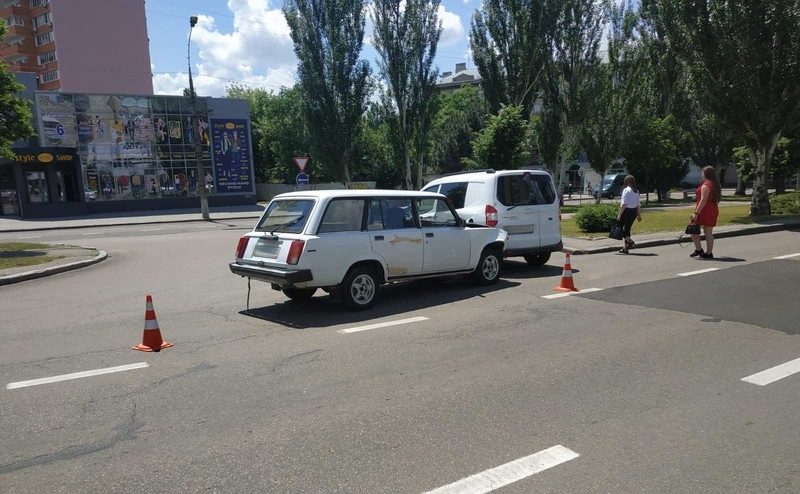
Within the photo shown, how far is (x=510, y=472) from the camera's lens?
3.49m

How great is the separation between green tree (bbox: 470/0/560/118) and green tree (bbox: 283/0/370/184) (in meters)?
7.70

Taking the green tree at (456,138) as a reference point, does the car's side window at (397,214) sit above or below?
below

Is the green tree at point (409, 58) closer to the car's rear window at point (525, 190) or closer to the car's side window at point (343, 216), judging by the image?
the car's rear window at point (525, 190)

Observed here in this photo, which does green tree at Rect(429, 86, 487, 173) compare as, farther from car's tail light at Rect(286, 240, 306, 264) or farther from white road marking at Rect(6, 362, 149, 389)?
white road marking at Rect(6, 362, 149, 389)

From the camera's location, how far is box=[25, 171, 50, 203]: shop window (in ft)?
113

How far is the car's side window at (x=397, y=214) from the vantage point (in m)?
8.28

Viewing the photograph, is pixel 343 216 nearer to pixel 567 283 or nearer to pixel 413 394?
pixel 413 394

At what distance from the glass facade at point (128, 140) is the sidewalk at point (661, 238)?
28596 mm

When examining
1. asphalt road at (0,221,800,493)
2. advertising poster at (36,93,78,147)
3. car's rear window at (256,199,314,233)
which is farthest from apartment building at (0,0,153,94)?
asphalt road at (0,221,800,493)

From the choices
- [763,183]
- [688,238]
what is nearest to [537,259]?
[688,238]

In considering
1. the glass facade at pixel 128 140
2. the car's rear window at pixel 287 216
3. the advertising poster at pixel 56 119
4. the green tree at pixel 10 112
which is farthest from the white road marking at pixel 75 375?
the advertising poster at pixel 56 119

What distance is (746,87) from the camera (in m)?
19.7

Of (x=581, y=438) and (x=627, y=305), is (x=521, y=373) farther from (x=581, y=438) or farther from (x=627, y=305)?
(x=627, y=305)

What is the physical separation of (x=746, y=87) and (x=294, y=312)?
1890cm
